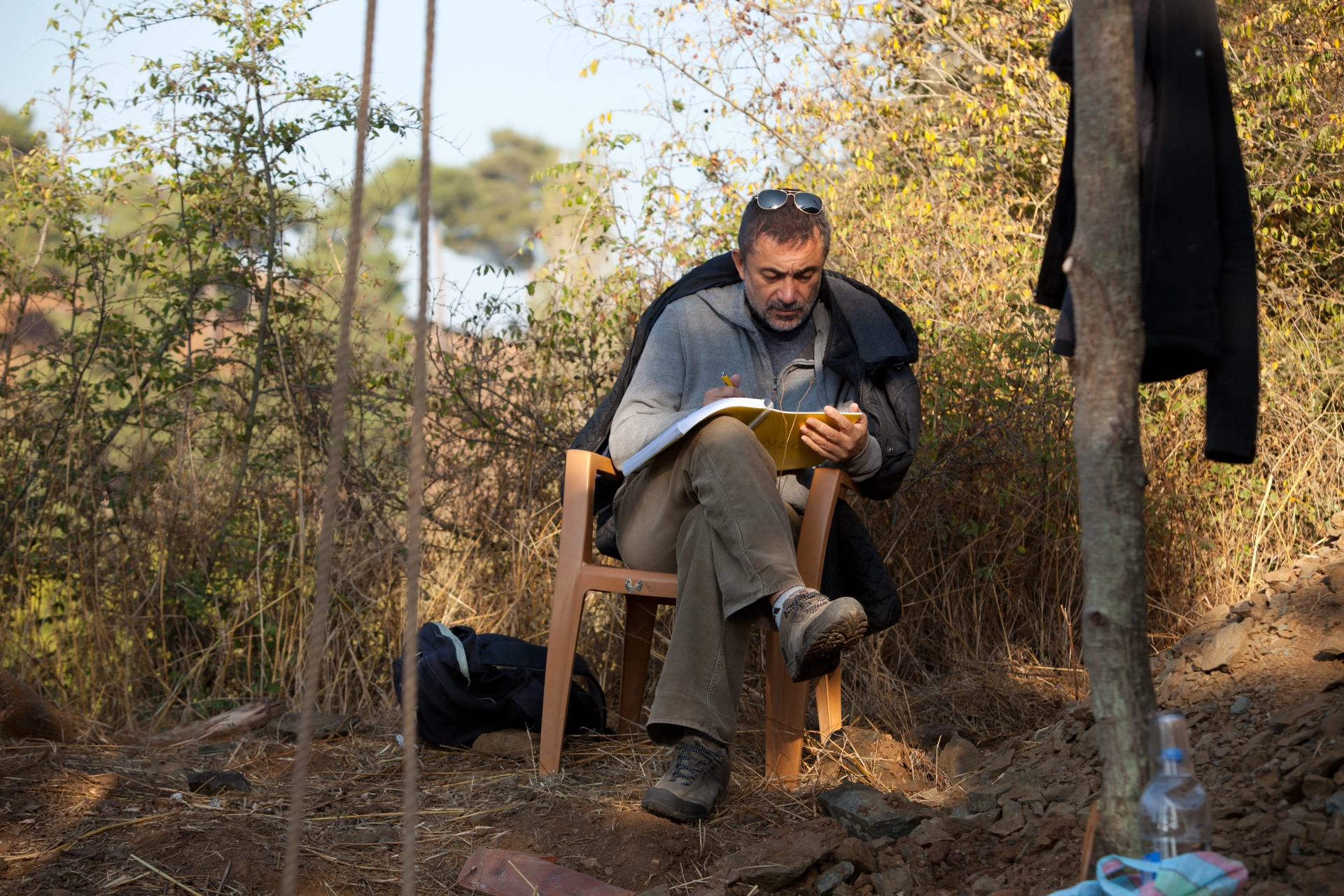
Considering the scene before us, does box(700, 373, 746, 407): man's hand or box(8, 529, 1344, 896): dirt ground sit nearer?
box(8, 529, 1344, 896): dirt ground

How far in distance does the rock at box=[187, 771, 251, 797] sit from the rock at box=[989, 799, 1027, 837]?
5.74ft

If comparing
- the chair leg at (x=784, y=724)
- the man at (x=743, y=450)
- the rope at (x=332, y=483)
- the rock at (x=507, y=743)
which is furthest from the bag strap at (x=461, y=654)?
the rope at (x=332, y=483)

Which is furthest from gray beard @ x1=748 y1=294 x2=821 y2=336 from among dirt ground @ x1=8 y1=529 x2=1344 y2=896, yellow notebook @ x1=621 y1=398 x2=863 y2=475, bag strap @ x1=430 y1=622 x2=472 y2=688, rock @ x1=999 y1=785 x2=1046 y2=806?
rock @ x1=999 y1=785 x2=1046 y2=806

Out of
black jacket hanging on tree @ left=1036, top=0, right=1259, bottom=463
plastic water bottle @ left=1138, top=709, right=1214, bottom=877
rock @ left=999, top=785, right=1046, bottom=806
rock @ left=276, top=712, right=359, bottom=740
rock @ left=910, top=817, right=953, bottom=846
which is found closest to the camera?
plastic water bottle @ left=1138, top=709, right=1214, bottom=877

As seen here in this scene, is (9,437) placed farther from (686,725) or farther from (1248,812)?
(1248,812)

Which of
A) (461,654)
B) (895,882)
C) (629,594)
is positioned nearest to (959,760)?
(895,882)

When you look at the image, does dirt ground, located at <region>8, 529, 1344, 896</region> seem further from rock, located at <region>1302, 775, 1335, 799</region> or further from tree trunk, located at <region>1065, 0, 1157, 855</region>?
tree trunk, located at <region>1065, 0, 1157, 855</region>

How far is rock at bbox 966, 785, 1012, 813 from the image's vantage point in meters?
2.11

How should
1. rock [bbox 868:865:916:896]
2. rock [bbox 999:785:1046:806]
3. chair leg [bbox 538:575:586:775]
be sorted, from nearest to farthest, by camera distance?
rock [bbox 868:865:916:896] → rock [bbox 999:785:1046:806] → chair leg [bbox 538:575:586:775]

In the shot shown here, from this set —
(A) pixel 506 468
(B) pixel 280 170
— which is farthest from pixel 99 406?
(A) pixel 506 468

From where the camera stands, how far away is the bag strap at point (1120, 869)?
115 cm

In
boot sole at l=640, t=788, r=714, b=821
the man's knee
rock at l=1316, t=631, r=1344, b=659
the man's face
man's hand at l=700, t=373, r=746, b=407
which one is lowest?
boot sole at l=640, t=788, r=714, b=821

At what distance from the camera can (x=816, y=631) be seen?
2.14 m

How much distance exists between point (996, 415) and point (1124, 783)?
8.18 ft
